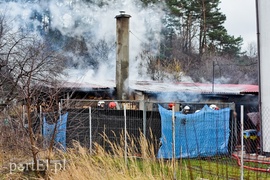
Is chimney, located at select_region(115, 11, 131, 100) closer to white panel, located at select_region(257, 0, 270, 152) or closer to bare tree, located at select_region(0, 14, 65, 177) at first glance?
bare tree, located at select_region(0, 14, 65, 177)

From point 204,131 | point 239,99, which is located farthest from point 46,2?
point 204,131

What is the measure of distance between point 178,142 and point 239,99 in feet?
22.5

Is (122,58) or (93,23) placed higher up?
(93,23)

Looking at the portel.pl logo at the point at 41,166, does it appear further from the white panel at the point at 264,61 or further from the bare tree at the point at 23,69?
the white panel at the point at 264,61

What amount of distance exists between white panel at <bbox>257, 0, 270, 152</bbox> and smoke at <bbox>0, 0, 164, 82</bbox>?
11.5 metres

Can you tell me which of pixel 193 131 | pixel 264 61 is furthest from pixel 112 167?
pixel 264 61

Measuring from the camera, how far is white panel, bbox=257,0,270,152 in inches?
549

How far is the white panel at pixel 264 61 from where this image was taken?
45.7 ft

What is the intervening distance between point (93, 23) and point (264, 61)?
14.2 m

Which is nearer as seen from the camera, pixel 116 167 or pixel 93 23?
pixel 116 167

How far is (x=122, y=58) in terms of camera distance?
21.9 metres

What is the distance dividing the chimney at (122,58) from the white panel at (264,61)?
849cm

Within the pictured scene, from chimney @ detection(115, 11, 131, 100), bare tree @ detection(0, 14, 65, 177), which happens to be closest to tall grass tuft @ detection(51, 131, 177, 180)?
bare tree @ detection(0, 14, 65, 177)

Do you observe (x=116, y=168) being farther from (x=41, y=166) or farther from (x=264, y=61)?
(x=264, y=61)
